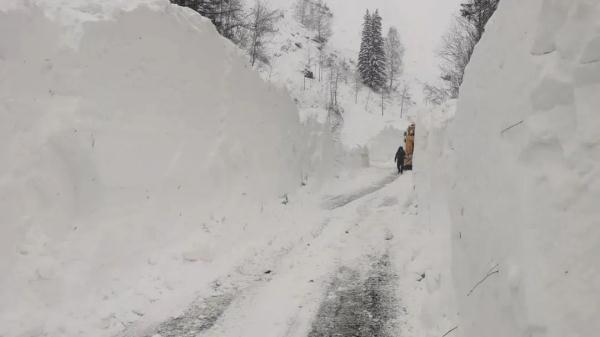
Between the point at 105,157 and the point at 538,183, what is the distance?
657cm

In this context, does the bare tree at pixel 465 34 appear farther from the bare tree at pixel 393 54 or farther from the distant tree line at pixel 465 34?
the bare tree at pixel 393 54

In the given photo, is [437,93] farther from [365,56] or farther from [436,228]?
[436,228]

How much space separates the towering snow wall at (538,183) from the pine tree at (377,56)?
178ft

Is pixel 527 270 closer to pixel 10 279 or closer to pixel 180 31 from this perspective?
pixel 10 279

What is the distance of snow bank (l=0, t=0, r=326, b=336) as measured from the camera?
5469 millimetres

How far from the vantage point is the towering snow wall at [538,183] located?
2590mm

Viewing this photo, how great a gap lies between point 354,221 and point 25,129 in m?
7.14

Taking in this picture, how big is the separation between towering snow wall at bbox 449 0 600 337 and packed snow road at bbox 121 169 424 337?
1455 mm

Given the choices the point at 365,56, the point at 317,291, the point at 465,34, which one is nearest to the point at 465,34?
the point at 465,34

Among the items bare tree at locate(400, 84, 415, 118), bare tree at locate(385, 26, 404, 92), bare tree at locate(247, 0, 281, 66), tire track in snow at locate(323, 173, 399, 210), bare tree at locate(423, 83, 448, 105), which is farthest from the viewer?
bare tree at locate(385, 26, 404, 92)

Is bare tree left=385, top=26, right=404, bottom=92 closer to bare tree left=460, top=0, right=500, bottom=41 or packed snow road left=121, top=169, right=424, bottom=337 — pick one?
bare tree left=460, top=0, right=500, bottom=41

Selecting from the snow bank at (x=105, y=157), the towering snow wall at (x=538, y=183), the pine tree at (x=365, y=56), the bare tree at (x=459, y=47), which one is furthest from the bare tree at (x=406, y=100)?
the towering snow wall at (x=538, y=183)

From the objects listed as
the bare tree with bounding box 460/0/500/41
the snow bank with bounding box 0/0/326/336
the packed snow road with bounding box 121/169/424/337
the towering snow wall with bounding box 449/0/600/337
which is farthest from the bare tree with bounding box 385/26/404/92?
the towering snow wall with bounding box 449/0/600/337

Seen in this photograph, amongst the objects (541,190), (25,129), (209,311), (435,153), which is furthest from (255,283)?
(435,153)
